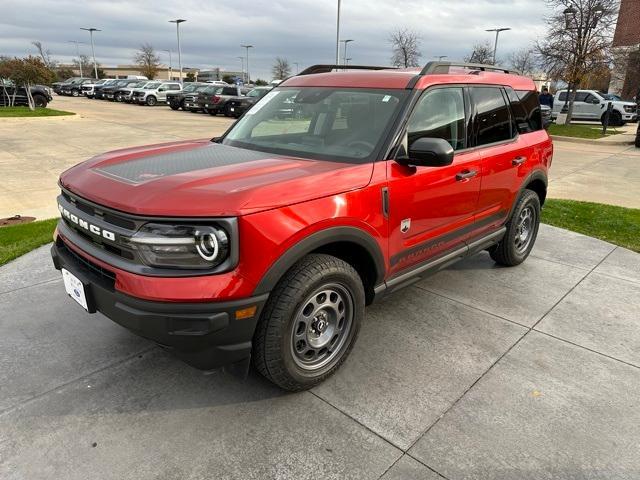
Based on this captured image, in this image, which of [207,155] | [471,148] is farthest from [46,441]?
[471,148]

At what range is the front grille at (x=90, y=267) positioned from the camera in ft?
7.99

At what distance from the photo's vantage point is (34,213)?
262 inches

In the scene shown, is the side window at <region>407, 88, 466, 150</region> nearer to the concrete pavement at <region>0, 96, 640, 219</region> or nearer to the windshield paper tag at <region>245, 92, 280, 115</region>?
the windshield paper tag at <region>245, 92, 280, 115</region>

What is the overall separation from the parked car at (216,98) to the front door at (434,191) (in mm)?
23986

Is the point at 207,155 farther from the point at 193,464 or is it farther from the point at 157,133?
the point at 157,133

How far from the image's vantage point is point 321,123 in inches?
134

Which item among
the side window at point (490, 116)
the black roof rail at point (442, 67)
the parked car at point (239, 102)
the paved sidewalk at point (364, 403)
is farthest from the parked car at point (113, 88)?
the paved sidewalk at point (364, 403)

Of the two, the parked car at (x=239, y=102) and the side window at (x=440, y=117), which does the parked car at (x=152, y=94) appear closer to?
the parked car at (x=239, y=102)

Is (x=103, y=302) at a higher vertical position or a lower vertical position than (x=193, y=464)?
higher

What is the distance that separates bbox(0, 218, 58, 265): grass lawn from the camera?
4867mm

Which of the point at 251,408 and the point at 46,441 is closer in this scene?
the point at 46,441

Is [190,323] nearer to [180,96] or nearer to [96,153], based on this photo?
[96,153]

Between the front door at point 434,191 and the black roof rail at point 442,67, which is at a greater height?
the black roof rail at point 442,67

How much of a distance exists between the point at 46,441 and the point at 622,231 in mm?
6673
